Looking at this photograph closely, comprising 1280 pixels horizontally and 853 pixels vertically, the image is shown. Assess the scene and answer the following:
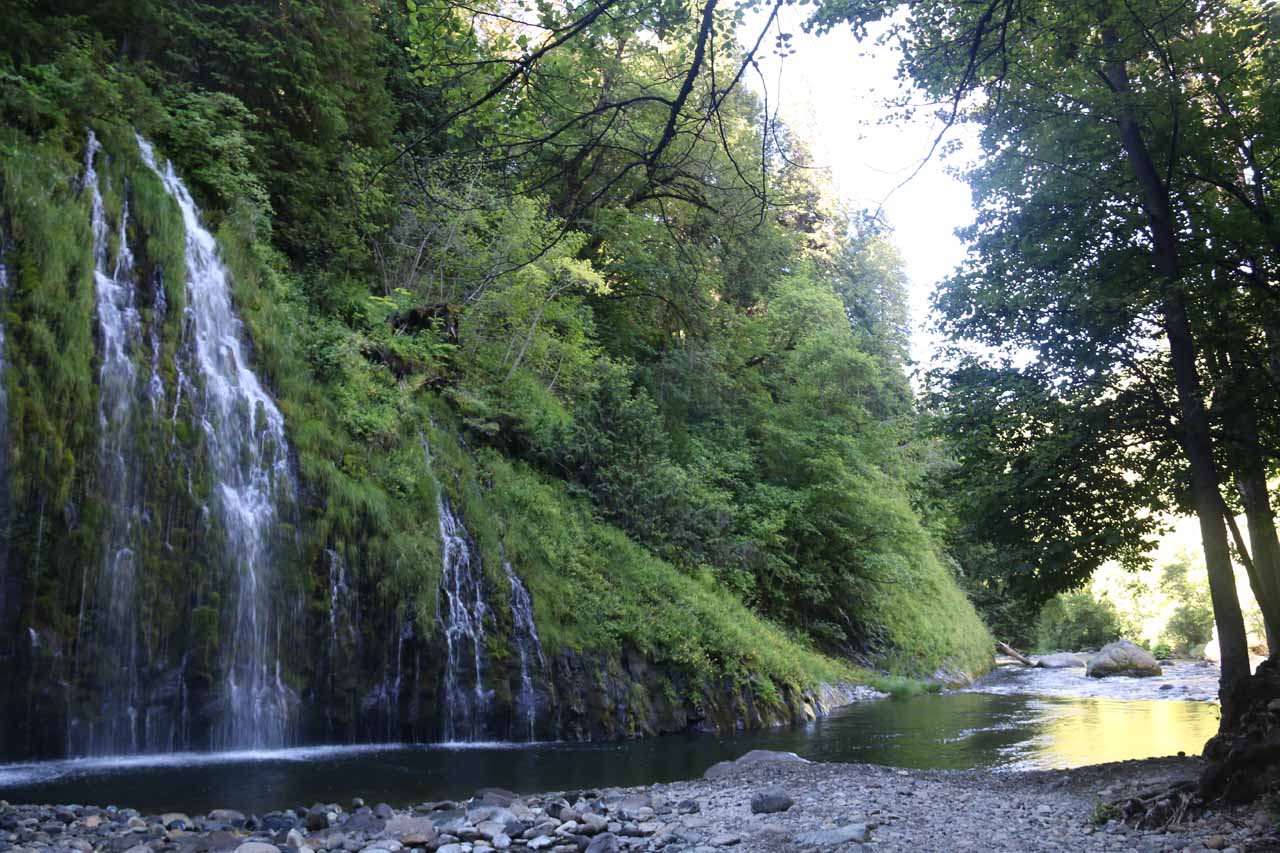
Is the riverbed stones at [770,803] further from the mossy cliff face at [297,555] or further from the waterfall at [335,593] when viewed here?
the waterfall at [335,593]

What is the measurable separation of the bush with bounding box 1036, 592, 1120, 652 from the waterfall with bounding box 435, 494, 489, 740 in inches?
1599

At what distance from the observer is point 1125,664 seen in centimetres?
2544

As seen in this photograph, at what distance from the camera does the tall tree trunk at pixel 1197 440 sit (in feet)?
23.9

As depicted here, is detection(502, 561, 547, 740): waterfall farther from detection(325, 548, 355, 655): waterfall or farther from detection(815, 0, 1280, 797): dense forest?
detection(815, 0, 1280, 797): dense forest

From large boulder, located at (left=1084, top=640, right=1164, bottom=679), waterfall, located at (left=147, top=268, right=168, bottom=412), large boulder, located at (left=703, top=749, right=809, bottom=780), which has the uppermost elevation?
waterfall, located at (left=147, top=268, right=168, bottom=412)

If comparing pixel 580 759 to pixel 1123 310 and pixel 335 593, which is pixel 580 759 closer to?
pixel 335 593

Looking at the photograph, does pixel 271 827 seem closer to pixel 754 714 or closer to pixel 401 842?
pixel 401 842

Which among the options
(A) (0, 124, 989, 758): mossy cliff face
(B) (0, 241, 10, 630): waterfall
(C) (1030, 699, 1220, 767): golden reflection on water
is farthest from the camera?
(C) (1030, 699, 1220, 767): golden reflection on water

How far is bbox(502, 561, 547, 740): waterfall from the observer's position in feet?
38.7

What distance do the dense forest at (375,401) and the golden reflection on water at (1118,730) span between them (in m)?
3.21

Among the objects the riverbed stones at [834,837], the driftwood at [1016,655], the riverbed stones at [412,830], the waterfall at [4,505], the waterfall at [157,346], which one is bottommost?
the driftwood at [1016,655]

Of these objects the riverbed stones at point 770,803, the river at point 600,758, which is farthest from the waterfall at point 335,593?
the riverbed stones at point 770,803

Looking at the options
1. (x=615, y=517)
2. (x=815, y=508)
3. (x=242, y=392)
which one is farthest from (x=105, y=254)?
(x=815, y=508)

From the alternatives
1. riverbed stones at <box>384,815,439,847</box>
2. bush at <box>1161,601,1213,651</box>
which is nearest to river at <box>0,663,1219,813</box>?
riverbed stones at <box>384,815,439,847</box>
